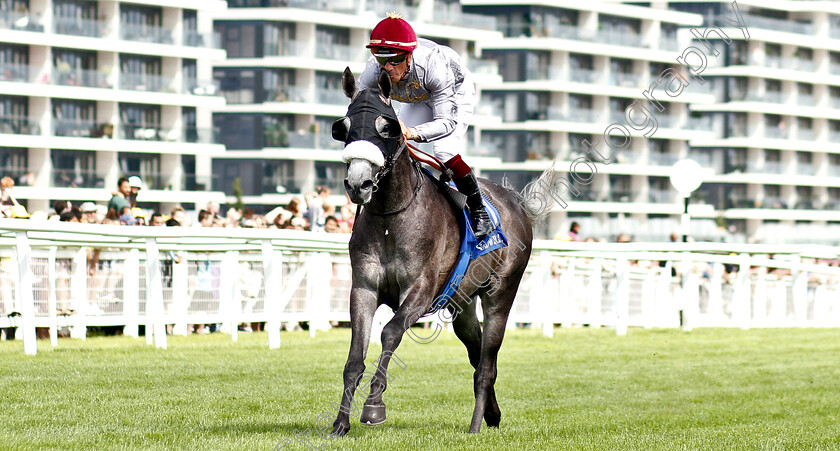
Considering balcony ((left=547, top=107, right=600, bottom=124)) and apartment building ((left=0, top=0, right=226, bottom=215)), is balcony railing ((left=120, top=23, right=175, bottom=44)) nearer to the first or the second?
apartment building ((left=0, top=0, right=226, bottom=215))

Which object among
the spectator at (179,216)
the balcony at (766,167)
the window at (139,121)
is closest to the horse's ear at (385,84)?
the spectator at (179,216)

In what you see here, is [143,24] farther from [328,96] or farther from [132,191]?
[132,191]

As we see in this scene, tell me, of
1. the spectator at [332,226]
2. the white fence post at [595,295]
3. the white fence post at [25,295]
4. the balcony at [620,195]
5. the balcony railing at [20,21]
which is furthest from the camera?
the balcony at [620,195]

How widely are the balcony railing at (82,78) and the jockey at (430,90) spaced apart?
49947 mm

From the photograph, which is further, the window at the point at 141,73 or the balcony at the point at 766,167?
the balcony at the point at 766,167

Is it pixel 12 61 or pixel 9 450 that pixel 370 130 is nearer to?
pixel 9 450

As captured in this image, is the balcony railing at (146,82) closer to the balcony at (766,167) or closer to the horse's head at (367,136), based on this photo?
the balcony at (766,167)

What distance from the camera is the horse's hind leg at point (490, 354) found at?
22.5 ft

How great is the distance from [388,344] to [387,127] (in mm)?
1063

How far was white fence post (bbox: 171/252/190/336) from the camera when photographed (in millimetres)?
12641

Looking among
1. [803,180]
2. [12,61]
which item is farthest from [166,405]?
[803,180]

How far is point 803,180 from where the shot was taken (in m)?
84.2

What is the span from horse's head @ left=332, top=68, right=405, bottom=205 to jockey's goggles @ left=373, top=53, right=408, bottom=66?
374 mm

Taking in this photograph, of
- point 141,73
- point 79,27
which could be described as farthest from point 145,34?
point 79,27
